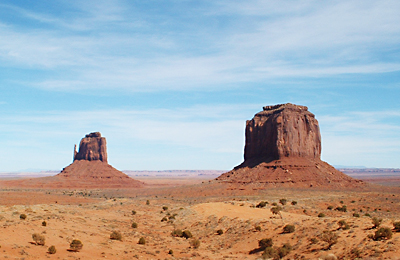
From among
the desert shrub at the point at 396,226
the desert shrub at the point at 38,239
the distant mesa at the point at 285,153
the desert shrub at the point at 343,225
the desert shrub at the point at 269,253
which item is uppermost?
the distant mesa at the point at 285,153

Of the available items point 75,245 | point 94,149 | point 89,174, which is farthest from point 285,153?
point 94,149

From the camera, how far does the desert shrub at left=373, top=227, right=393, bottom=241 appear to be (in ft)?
71.6

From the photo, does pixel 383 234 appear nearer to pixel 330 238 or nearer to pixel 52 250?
pixel 330 238

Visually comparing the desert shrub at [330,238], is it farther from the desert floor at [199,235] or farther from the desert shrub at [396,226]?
the desert shrub at [396,226]

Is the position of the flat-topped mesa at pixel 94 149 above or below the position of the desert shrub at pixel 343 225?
above

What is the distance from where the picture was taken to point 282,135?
336 ft

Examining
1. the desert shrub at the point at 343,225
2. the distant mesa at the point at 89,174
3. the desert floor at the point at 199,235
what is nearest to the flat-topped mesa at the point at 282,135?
the desert floor at the point at 199,235

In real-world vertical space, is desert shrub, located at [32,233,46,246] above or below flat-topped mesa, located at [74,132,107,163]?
below

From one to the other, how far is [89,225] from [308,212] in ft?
87.6

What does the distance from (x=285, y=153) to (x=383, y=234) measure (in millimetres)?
81379

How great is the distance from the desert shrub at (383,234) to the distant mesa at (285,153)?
66819mm

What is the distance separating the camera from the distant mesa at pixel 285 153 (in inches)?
3664

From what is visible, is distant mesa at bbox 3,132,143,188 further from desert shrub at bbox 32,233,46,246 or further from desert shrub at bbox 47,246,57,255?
desert shrub at bbox 47,246,57,255

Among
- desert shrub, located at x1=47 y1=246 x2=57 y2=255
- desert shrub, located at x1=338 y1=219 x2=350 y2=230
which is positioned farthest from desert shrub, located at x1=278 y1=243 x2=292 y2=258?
desert shrub, located at x1=47 y1=246 x2=57 y2=255
